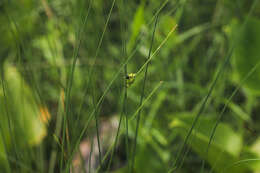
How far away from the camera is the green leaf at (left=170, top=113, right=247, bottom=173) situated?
0.59 metres

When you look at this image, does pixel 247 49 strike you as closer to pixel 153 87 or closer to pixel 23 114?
pixel 153 87

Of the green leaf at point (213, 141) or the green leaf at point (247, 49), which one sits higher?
the green leaf at point (247, 49)

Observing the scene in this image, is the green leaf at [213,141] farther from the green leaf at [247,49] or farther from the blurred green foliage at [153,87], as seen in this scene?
the green leaf at [247,49]

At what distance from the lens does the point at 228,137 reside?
2.14ft

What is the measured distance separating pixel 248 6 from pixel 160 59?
1.20 feet

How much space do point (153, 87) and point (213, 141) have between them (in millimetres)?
305

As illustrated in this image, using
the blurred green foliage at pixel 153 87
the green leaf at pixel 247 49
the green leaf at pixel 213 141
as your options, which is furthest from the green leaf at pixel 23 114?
the green leaf at pixel 247 49

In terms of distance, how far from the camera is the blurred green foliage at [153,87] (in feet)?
2.06

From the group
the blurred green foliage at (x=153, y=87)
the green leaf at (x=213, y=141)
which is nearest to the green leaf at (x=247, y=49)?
the blurred green foliage at (x=153, y=87)

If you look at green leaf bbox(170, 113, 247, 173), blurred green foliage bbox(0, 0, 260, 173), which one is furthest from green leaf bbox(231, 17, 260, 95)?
green leaf bbox(170, 113, 247, 173)

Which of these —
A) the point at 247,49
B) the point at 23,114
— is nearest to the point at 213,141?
the point at 247,49

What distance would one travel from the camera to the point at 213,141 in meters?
0.59

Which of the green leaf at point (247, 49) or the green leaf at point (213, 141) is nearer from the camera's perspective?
the green leaf at point (213, 141)

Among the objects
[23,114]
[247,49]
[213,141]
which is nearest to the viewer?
[213,141]
